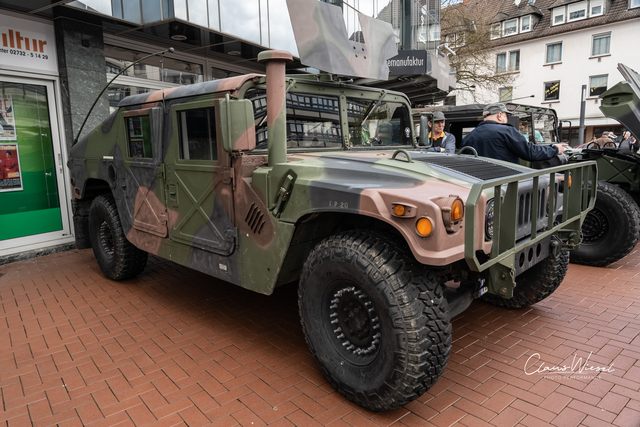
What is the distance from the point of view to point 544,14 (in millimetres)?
28766

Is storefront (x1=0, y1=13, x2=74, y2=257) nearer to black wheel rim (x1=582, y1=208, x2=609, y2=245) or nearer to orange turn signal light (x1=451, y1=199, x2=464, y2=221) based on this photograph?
orange turn signal light (x1=451, y1=199, x2=464, y2=221)

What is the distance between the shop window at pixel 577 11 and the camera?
26266 mm

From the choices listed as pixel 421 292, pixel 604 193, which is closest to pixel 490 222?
pixel 421 292

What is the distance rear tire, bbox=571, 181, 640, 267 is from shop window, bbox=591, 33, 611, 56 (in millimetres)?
25286

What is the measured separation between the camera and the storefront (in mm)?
5793

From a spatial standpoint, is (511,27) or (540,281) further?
(511,27)

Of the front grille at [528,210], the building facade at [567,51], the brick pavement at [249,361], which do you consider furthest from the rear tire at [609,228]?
the building facade at [567,51]

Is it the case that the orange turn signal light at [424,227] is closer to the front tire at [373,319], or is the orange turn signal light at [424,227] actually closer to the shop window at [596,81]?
the front tire at [373,319]

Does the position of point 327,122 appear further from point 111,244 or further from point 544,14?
point 544,14

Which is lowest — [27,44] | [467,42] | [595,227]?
[595,227]

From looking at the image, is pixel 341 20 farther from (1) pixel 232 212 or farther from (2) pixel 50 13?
(2) pixel 50 13

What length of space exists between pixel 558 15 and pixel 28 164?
3072 centimetres

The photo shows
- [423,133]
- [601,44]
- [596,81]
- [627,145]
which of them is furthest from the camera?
[596,81]

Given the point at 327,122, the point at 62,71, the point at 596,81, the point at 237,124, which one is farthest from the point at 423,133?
the point at 596,81
